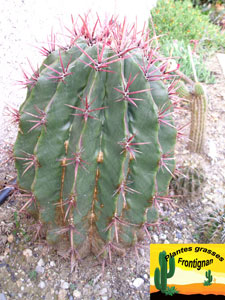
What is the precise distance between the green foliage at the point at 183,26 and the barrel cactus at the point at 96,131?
3.00 metres

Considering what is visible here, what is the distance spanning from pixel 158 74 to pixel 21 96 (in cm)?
120

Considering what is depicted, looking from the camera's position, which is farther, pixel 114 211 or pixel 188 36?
pixel 188 36

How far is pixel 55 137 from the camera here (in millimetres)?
1055

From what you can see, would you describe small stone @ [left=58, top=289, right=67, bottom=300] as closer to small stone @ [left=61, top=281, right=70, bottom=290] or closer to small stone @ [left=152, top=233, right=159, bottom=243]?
small stone @ [left=61, top=281, right=70, bottom=290]

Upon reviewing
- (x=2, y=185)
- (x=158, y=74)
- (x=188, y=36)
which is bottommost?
Answer: (x=2, y=185)

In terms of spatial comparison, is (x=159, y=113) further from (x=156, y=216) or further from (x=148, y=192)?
(x=156, y=216)

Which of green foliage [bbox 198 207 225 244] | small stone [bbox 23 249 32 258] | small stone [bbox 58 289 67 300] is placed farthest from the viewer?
green foliage [bbox 198 207 225 244]

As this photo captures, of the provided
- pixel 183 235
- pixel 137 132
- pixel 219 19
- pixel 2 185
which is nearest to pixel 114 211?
pixel 137 132

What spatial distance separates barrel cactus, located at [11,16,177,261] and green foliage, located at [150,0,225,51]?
3.00m

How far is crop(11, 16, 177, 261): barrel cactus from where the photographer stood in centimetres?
101

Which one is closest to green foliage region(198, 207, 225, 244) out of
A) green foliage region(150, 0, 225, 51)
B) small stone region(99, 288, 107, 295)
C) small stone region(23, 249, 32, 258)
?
small stone region(99, 288, 107, 295)

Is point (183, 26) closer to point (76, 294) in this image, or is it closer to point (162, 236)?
point (162, 236)

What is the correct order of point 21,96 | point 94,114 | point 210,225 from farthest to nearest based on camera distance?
point 21,96
point 210,225
point 94,114

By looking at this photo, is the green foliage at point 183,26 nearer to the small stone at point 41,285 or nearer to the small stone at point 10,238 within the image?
the small stone at point 10,238
